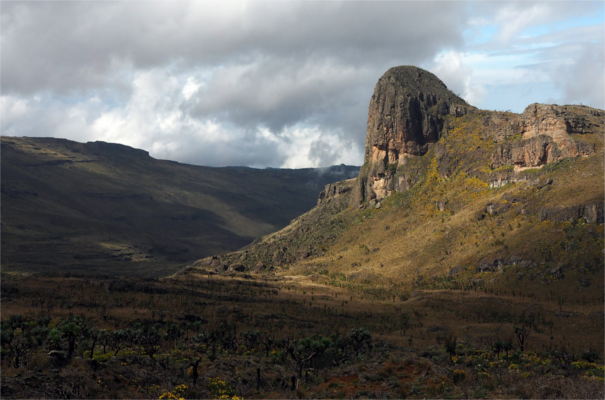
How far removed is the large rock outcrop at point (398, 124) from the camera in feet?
412

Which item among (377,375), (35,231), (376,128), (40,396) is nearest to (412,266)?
(376,128)

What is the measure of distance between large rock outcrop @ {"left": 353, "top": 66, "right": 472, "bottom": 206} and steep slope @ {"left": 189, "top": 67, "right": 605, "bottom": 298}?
12.6 inches

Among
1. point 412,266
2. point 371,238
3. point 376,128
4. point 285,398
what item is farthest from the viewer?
point 376,128

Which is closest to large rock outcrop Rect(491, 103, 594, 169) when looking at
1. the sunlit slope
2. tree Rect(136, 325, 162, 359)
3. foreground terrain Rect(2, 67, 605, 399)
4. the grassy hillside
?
foreground terrain Rect(2, 67, 605, 399)

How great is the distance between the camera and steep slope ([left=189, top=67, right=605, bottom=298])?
71.8 meters

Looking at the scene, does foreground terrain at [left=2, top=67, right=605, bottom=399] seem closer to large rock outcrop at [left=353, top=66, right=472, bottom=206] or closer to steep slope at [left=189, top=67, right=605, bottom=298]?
steep slope at [left=189, top=67, right=605, bottom=298]

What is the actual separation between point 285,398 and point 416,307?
146 feet

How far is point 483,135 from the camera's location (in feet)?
368

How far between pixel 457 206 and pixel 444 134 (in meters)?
30.5

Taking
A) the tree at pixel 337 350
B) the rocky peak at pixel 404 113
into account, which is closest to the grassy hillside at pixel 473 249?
the rocky peak at pixel 404 113

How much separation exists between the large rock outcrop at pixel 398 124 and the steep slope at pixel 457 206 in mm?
320

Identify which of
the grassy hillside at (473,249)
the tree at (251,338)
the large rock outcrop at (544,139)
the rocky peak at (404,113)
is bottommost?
the tree at (251,338)

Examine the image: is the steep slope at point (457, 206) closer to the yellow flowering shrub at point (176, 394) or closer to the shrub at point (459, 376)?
the shrub at point (459, 376)

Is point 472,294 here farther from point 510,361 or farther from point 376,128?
point 376,128
